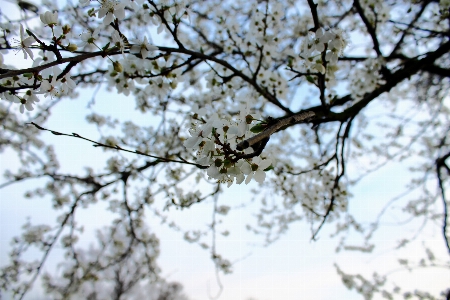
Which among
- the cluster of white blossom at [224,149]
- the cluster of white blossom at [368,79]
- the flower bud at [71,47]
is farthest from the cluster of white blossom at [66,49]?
the cluster of white blossom at [368,79]

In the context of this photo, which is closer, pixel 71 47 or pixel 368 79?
pixel 71 47

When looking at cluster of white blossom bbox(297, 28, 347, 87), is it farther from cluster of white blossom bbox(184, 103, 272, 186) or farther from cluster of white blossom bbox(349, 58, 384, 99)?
cluster of white blossom bbox(349, 58, 384, 99)

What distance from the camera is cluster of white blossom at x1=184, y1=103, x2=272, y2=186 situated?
1011mm

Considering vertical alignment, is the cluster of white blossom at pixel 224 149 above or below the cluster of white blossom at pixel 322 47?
below

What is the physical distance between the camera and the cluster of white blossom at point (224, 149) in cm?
101

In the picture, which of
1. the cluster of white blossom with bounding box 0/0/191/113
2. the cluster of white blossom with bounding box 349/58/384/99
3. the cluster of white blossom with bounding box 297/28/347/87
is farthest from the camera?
the cluster of white blossom with bounding box 349/58/384/99

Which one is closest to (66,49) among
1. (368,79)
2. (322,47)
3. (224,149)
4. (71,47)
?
(71,47)

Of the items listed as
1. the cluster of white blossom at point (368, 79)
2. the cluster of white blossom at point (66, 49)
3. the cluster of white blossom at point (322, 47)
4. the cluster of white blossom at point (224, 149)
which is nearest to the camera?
the cluster of white blossom at point (224, 149)

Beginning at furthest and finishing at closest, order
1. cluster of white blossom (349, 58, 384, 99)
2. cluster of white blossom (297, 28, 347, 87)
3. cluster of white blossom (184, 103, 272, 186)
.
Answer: cluster of white blossom (349, 58, 384, 99) < cluster of white blossom (297, 28, 347, 87) < cluster of white blossom (184, 103, 272, 186)

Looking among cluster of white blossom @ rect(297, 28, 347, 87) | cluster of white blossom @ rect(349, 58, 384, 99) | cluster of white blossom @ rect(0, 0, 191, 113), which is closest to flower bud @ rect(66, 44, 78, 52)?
cluster of white blossom @ rect(0, 0, 191, 113)

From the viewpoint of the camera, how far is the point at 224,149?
1001 mm

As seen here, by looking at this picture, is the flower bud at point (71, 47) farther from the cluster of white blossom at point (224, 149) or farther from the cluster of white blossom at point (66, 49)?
the cluster of white blossom at point (224, 149)

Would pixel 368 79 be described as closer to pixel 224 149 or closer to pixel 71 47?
pixel 224 149

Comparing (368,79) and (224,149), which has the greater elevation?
(368,79)
